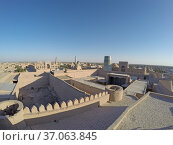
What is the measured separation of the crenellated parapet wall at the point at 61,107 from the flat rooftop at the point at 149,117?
2725 millimetres

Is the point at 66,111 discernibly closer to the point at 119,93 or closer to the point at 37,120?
the point at 37,120

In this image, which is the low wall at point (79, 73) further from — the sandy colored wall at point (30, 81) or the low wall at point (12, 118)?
the low wall at point (12, 118)

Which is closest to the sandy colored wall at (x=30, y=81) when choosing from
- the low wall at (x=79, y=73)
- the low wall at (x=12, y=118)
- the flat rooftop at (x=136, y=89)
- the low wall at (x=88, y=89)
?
the low wall at (x=79, y=73)

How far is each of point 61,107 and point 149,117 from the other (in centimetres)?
486

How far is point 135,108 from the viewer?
5.27 metres

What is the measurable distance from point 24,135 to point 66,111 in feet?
9.60

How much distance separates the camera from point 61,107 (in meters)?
5.75

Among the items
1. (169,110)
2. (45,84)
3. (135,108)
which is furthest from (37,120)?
(45,84)

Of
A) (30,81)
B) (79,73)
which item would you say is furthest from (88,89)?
(30,81)

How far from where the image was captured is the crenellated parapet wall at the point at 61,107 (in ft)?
16.5

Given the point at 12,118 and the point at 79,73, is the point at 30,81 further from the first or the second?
the point at 12,118

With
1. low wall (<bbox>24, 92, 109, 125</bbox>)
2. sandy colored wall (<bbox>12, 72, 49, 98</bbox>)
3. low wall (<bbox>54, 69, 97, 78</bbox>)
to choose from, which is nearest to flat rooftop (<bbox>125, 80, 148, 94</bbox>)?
low wall (<bbox>24, 92, 109, 125</bbox>)

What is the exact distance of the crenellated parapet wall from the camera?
5.02m

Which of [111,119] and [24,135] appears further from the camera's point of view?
[111,119]
